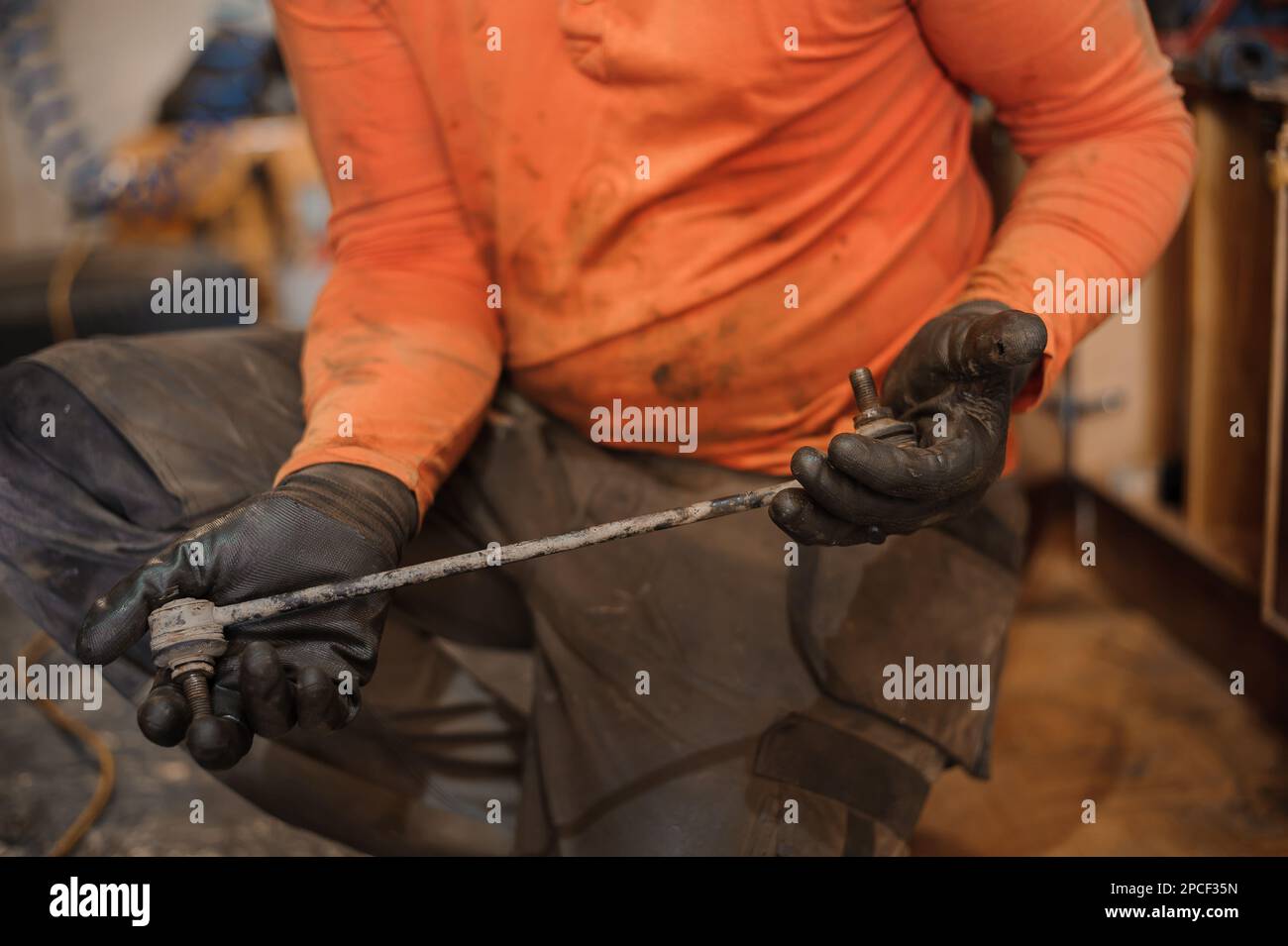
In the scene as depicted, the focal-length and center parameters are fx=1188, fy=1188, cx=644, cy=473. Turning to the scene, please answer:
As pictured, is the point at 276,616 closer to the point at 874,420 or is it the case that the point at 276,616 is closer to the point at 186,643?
the point at 186,643

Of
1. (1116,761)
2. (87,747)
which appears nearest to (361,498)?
(87,747)

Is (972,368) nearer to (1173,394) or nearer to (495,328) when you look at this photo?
(495,328)

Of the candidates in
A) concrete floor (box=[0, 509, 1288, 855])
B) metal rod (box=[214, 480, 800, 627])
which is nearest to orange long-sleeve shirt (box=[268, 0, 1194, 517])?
metal rod (box=[214, 480, 800, 627])

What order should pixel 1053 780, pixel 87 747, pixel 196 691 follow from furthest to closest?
pixel 87 747 → pixel 1053 780 → pixel 196 691

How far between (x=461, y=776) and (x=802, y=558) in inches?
14.9

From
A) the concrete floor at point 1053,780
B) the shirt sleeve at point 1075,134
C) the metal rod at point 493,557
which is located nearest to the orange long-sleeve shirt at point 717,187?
the shirt sleeve at point 1075,134

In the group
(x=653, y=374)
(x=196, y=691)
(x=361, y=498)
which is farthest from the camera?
(x=653, y=374)

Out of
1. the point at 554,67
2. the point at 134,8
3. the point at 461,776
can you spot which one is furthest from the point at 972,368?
the point at 134,8

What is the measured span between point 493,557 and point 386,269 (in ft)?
1.22

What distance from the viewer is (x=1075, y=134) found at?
2.99ft

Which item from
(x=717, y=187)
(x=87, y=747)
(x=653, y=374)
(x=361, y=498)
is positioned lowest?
(x=87, y=747)

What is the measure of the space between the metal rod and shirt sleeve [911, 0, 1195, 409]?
0.82ft

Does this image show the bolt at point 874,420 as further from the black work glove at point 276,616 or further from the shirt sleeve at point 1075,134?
the black work glove at point 276,616

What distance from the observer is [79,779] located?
1390 mm
